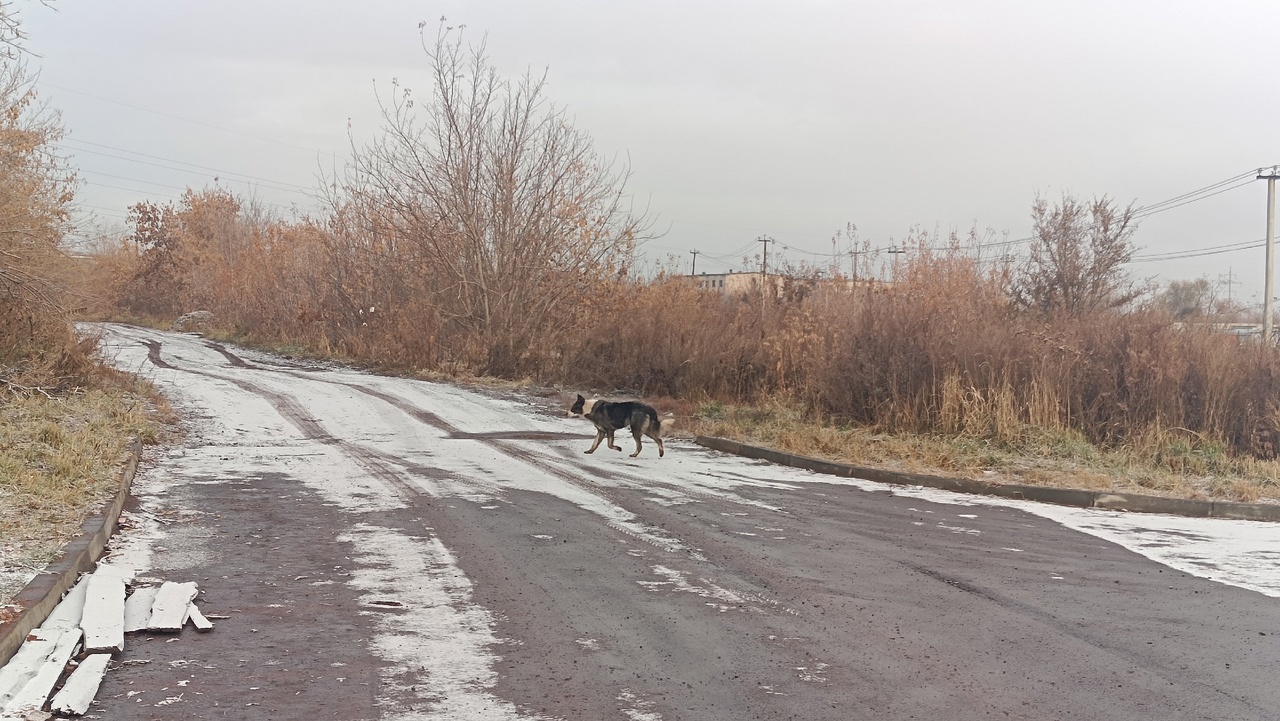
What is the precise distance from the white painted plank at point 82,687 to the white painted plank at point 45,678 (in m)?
0.06

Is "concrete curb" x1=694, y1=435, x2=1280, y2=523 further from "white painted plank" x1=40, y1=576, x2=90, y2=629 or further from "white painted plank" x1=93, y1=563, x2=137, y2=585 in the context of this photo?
"white painted plank" x1=40, y1=576, x2=90, y2=629

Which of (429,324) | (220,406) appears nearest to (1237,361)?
(220,406)

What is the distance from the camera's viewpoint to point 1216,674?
17.4 ft

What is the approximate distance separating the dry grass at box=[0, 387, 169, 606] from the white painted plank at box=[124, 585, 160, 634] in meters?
0.61

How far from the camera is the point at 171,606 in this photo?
602cm

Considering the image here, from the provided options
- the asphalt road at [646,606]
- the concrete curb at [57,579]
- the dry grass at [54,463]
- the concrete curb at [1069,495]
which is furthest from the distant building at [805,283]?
the concrete curb at [57,579]

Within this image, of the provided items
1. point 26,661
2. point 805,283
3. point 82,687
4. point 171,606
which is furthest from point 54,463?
point 805,283

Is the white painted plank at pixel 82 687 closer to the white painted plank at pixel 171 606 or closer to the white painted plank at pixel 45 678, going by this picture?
the white painted plank at pixel 45 678

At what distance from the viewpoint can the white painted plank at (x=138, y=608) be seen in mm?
5711

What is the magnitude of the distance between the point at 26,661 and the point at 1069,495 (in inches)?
399

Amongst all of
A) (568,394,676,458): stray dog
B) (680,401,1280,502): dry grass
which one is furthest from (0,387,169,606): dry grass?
(680,401,1280,502): dry grass

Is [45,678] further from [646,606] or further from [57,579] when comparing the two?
[646,606]

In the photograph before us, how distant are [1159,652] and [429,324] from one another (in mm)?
23414

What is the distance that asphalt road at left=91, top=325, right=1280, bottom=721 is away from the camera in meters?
4.82
